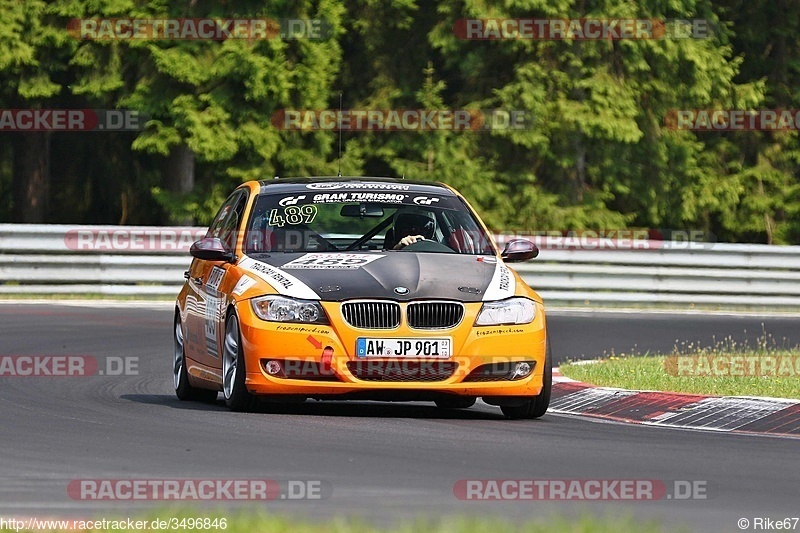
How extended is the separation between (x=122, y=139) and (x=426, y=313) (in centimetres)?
2447

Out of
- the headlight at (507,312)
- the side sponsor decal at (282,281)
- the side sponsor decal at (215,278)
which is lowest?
the headlight at (507,312)

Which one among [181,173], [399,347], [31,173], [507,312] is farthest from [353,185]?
[31,173]

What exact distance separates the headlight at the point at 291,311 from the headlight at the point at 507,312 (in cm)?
98

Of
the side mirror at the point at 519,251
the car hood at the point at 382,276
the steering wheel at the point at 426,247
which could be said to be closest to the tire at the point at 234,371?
the car hood at the point at 382,276

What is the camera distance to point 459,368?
1109cm

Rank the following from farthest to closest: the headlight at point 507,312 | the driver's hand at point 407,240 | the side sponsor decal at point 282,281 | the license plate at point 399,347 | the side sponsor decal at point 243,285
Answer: the driver's hand at point 407,240 < the side sponsor decal at point 243,285 < the headlight at point 507,312 < the side sponsor decal at point 282,281 < the license plate at point 399,347

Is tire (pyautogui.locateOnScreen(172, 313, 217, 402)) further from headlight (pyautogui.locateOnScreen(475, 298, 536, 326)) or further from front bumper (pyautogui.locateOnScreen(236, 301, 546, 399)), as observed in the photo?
headlight (pyautogui.locateOnScreen(475, 298, 536, 326))

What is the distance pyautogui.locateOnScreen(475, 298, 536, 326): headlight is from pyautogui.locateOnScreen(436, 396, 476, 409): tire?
1.72 feet

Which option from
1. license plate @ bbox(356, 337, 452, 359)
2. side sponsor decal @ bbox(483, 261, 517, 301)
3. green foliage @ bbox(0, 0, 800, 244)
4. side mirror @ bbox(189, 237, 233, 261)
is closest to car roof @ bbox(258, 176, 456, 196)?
side mirror @ bbox(189, 237, 233, 261)

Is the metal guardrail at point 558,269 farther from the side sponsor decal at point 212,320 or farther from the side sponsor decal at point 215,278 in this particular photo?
the side sponsor decal at point 212,320

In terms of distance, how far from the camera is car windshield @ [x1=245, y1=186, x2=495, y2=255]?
12211 millimetres

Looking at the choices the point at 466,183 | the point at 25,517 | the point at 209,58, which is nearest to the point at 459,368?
the point at 25,517

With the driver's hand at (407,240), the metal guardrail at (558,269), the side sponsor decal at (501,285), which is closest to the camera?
the side sponsor decal at (501,285)

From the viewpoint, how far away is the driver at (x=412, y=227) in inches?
487
